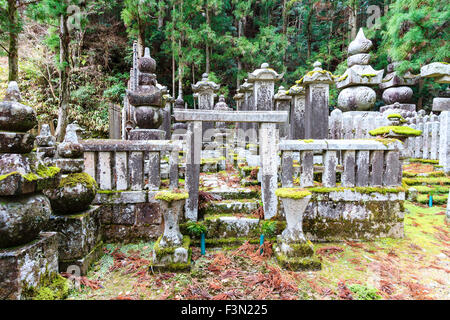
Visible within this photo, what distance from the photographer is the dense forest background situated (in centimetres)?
1196

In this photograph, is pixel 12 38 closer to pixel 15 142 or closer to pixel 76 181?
pixel 76 181

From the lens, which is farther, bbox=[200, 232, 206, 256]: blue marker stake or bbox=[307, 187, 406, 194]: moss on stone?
bbox=[307, 187, 406, 194]: moss on stone

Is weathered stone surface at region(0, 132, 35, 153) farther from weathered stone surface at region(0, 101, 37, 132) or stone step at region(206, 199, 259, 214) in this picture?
stone step at region(206, 199, 259, 214)

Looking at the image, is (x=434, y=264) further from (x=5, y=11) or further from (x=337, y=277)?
(x=5, y=11)


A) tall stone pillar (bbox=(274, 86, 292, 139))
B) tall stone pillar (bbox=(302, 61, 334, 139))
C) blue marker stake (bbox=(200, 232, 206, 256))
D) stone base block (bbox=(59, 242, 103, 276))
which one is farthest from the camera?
tall stone pillar (bbox=(274, 86, 292, 139))

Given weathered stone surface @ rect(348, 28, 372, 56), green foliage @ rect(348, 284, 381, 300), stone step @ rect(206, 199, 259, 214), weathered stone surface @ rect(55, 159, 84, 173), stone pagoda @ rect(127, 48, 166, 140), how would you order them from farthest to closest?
1. weathered stone surface @ rect(348, 28, 372, 56)
2. stone pagoda @ rect(127, 48, 166, 140)
3. stone step @ rect(206, 199, 259, 214)
4. weathered stone surface @ rect(55, 159, 84, 173)
5. green foliage @ rect(348, 284, 381, 300)

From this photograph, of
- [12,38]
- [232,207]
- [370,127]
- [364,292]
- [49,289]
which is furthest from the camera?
[12,38]

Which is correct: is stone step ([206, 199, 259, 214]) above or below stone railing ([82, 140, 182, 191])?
below

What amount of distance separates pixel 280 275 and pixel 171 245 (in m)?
1.44

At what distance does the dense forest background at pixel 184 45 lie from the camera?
11961mm

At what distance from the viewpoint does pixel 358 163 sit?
13.0ft

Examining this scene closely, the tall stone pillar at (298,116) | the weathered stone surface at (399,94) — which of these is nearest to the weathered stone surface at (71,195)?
the tall stone pillar at (298,116)

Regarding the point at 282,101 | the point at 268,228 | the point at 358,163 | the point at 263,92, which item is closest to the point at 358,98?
the point at 282,101

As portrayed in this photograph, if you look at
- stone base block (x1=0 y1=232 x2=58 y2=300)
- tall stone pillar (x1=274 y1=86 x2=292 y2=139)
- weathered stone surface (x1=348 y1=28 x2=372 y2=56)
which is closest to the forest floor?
stone base block (x1=0 y1=232 x2=58 y2=300)
